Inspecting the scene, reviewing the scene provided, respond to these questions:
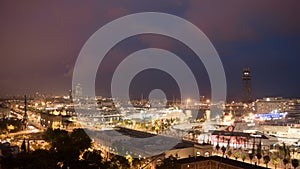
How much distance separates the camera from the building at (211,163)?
6.71 m

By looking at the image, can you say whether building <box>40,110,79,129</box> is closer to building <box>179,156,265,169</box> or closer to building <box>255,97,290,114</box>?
building <box>179,156,265,169</box>

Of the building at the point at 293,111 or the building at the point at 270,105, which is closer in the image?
the building at the point at 293,111

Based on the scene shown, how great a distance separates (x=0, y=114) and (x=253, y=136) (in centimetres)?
1657

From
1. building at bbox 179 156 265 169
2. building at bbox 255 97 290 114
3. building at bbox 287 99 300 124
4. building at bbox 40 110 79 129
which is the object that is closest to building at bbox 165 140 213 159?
building at bbox 179 156 265 169

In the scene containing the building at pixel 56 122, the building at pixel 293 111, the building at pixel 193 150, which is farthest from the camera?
the building at pixel 293 111

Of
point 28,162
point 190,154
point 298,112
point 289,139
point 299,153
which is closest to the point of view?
point 28,162

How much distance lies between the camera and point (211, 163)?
723 cm

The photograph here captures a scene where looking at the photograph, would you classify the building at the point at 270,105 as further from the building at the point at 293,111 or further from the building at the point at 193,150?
the building at the point at 193,150

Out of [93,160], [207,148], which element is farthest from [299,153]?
[93,160]

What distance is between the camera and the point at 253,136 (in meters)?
11.4


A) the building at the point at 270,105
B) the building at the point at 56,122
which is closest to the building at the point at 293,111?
the building at the point at 270,105

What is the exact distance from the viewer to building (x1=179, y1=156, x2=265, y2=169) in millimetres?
6707

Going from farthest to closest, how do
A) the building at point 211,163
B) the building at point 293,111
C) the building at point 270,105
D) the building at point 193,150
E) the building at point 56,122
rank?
the building at point 270,105, the building at point 293,111, the building at point 56,122, the building at point 193,150, the building at point 211,163

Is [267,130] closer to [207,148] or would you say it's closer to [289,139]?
[289,139]
